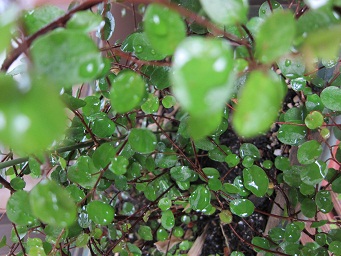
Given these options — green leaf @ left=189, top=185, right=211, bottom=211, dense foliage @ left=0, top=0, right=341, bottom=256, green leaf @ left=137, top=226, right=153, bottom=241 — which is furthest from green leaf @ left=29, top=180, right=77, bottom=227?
green leaf @ left=137, top=226, right=153, bottom=241

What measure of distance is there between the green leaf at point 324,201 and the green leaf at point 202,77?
490 millimetres

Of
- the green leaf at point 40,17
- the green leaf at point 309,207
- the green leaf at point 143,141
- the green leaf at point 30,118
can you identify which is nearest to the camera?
the green leaf at point 30,118

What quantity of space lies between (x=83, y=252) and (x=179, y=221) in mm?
244

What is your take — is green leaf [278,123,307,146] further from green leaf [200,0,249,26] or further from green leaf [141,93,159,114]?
green leaf [200,0,249,26]

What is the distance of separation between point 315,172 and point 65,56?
432 mm

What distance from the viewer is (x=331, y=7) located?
228 mm

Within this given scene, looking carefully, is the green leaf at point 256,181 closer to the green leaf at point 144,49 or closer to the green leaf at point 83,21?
the green leaf at point 144,49

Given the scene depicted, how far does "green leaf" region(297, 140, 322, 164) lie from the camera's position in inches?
20.6

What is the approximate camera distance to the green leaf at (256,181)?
57 cm

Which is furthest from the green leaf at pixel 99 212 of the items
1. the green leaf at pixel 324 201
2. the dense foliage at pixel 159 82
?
the green leaf at pixel 324 201

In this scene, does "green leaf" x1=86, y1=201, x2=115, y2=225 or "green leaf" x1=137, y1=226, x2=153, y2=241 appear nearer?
"green leaf" x1=86, y1=201, x2=115, y2=225

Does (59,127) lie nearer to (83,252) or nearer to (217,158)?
(217,158)

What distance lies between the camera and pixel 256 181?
569mm

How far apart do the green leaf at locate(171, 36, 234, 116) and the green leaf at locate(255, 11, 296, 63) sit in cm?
4
